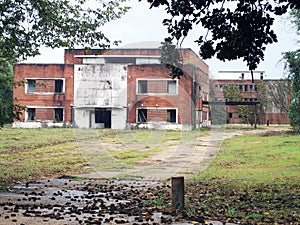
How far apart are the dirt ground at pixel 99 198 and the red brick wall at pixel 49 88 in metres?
27.9

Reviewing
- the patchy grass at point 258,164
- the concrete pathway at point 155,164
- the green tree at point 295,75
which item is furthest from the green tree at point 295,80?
the concrete pathway at point 155,164

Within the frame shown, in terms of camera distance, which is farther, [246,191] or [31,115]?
[31,115]

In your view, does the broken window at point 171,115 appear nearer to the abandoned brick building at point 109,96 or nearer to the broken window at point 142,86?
the abandoned brick building at point 109,96

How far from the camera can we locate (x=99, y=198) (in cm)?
1160

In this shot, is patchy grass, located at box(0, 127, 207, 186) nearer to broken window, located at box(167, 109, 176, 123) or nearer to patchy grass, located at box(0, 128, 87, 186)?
patchy grass, located at box(0, 128, 87, 186)

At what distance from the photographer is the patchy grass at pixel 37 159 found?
17.2 m

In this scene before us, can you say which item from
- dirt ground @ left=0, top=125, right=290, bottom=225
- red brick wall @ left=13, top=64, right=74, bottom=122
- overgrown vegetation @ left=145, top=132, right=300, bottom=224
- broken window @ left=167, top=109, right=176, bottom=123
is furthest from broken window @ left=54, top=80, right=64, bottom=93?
dirt ground @ left=0, top=125, right=290, bottom=225

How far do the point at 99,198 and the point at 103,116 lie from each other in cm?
3673

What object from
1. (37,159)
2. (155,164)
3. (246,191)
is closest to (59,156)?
(37,159)

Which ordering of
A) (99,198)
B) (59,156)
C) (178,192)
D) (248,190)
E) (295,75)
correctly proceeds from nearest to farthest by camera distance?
(178,192) → (99,198) → (248,190) → (59,156) → (295,75)

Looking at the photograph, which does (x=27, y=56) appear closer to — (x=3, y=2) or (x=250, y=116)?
(x=3, y=2)

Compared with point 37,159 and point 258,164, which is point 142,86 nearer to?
point 37,159

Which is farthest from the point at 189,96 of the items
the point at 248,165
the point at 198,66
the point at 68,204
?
the point at 68,204

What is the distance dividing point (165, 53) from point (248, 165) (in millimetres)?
27235
